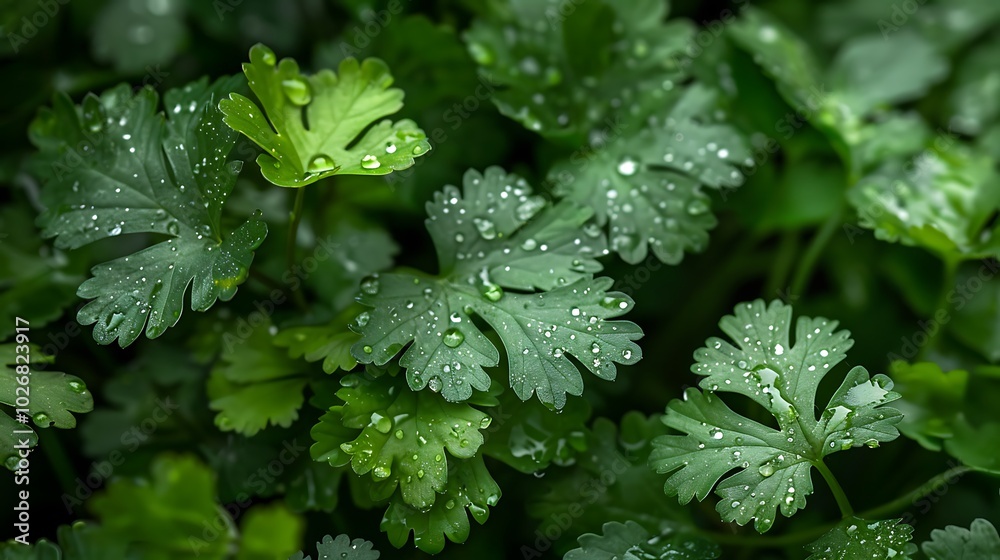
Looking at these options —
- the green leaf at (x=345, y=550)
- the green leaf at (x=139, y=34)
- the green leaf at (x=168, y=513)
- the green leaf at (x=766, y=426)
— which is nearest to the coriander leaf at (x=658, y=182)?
the green leaf at (x=766, y=426)

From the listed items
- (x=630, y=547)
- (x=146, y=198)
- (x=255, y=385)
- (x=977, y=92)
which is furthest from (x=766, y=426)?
(x=977, y=92)

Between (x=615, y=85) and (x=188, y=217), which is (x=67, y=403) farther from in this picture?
(x=615, y=85)

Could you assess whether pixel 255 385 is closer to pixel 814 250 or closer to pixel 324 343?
pixel 324 343

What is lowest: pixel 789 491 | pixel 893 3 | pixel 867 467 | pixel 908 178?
pixel 867 467

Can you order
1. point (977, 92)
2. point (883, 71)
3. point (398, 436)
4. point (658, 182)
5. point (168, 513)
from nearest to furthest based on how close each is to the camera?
point (168, 513), point (398, 436), point (658, 182), point (883, 71), point (977, 92)

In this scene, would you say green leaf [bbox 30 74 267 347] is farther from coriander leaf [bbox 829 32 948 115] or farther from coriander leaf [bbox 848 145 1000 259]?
coriander leaf [bbox 829 32 948 115]

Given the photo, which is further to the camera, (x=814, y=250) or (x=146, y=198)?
(x=814, y=250)

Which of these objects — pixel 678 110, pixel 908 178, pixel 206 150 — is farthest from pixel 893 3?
pixel 206 150
